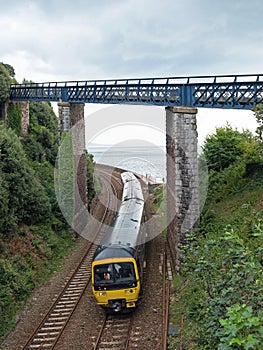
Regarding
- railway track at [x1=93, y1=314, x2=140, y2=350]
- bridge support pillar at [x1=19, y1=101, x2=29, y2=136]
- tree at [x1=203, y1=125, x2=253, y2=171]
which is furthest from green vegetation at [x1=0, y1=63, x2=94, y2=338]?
tree at [x1=203, y1=125, x2=253, y2=171]

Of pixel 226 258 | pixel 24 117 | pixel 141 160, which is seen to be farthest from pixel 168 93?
pixel 141 160

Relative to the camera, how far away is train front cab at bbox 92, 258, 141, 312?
1138cm

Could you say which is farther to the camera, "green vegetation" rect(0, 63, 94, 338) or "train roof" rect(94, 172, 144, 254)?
"green vegetation" rect(0, 63, 94, 338)

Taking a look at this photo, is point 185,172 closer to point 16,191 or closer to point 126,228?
point 126,228

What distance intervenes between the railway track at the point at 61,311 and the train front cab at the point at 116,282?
1437 millimetres

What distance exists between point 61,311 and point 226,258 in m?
8.14

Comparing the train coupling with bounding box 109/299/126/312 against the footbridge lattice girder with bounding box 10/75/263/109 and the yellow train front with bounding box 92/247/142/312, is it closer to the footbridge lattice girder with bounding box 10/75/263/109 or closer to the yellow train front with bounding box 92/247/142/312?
the yellow train front with bounding box 92/247/142/312

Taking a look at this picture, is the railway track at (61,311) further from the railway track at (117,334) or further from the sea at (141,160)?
the sea at (141,160)

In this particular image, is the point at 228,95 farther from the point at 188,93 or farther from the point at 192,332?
the point at 192,332

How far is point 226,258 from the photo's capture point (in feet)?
19.7

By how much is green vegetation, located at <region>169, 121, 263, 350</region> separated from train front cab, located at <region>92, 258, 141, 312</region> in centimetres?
151

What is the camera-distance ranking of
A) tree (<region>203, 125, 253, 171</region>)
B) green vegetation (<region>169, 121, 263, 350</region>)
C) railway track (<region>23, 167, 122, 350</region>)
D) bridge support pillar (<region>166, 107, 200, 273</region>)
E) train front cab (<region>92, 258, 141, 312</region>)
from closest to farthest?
green vegetation (<region>169, 121, 263, 350</region>) → railway track (<region>23, 167, 122, 350</region>) → train front cab (<region>92, 258, 141, 312</region>) → bridge support pillar (<region>166, 107, 200, 273</region>) → tree (<region>203, 125, 253, 171</region>)

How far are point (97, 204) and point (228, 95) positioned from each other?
53.1 feet

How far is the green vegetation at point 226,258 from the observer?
4777mm
